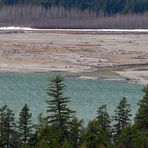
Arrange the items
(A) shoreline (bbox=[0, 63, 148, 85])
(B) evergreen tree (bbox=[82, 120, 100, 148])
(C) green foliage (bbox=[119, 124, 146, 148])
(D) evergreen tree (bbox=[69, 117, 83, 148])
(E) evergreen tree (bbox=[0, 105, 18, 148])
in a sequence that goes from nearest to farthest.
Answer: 1. (B) evergreen tree (bbox=[82, 120, 100, 148])
2. (C) green foliage (bbox=[119, 124, 146, 148])
3. (D) evergreen tree (bbox=[69, 117, 83, 148])
4. (E) evergreen tree (bbox=[0, 105, 18, 148])
5. (A) shoreline (bbox=[0, 63, 148, 85])

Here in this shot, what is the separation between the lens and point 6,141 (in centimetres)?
2384

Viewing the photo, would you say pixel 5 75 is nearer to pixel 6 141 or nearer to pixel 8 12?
pixel 6 141

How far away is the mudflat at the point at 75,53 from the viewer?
6186 centimetres

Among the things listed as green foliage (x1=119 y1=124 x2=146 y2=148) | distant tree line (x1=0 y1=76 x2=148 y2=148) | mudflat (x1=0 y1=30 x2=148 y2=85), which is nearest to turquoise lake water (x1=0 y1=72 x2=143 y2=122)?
mudflat (x1=0 y1=30 x2=148 y2=85)

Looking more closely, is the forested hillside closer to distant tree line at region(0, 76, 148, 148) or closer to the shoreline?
the shoreline

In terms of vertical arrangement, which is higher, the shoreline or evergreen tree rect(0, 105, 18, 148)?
evergreen tree rect(0, 105, 18, 148)

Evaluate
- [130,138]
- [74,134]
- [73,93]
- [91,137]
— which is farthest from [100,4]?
[91,137]

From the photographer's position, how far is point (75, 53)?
73312 mm

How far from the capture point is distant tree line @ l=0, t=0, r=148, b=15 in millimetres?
128375

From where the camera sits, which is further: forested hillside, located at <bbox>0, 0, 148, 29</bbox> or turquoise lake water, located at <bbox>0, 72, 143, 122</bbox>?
forested hillside, located at <bbox>0, 0, 148, 29</bbox>

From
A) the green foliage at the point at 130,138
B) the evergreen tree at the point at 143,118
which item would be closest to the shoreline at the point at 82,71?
the evergreen tree at the point at 143,118

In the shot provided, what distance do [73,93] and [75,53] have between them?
26145 mm

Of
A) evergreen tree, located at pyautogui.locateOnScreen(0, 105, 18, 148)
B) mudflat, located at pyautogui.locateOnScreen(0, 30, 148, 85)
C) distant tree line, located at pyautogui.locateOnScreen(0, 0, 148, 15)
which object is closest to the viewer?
evergreen tree, located at pyautogui.locateOnScreen(0, 105, 18, 148)

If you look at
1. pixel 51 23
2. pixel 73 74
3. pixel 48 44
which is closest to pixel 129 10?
pixel 51 23
